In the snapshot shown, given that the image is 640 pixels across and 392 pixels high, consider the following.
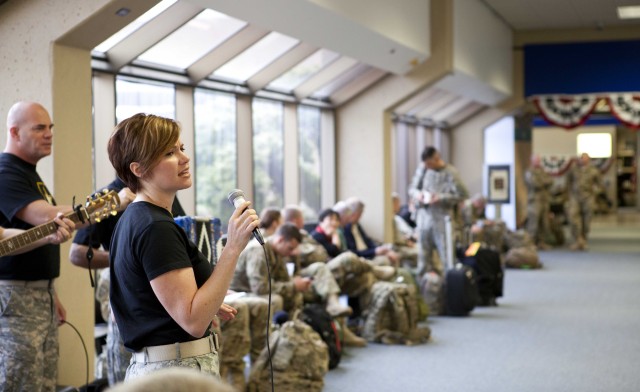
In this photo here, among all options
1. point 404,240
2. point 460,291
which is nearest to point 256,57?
point 460,291

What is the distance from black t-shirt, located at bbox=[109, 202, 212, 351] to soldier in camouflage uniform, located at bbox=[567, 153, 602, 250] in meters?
15.0

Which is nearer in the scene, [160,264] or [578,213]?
[160,264]

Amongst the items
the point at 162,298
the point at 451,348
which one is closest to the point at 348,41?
the point at 451,348

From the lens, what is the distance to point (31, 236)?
3.40 metres

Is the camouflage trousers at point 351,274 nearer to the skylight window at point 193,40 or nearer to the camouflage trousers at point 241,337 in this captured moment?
the camouflage trousers at point 241,337

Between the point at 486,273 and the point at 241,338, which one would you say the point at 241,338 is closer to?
the point at 241,338

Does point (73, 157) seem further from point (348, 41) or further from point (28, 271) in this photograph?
point (348, 41)

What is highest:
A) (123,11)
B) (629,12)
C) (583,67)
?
(629,12)

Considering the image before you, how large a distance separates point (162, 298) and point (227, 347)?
10.3 feet

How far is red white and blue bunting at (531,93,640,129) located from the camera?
595 inches

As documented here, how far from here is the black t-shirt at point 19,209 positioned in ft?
11.8

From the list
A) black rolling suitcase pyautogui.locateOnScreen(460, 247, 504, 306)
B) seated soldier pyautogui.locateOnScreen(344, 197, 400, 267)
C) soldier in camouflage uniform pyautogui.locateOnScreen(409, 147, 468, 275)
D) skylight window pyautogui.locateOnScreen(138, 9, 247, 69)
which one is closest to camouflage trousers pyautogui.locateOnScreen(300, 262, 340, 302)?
seated soldier pyautogui.locateOnScreen(344, 197, 400, 267)

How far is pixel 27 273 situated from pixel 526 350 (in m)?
4.43

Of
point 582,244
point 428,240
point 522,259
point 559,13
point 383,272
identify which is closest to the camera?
point 383,272
